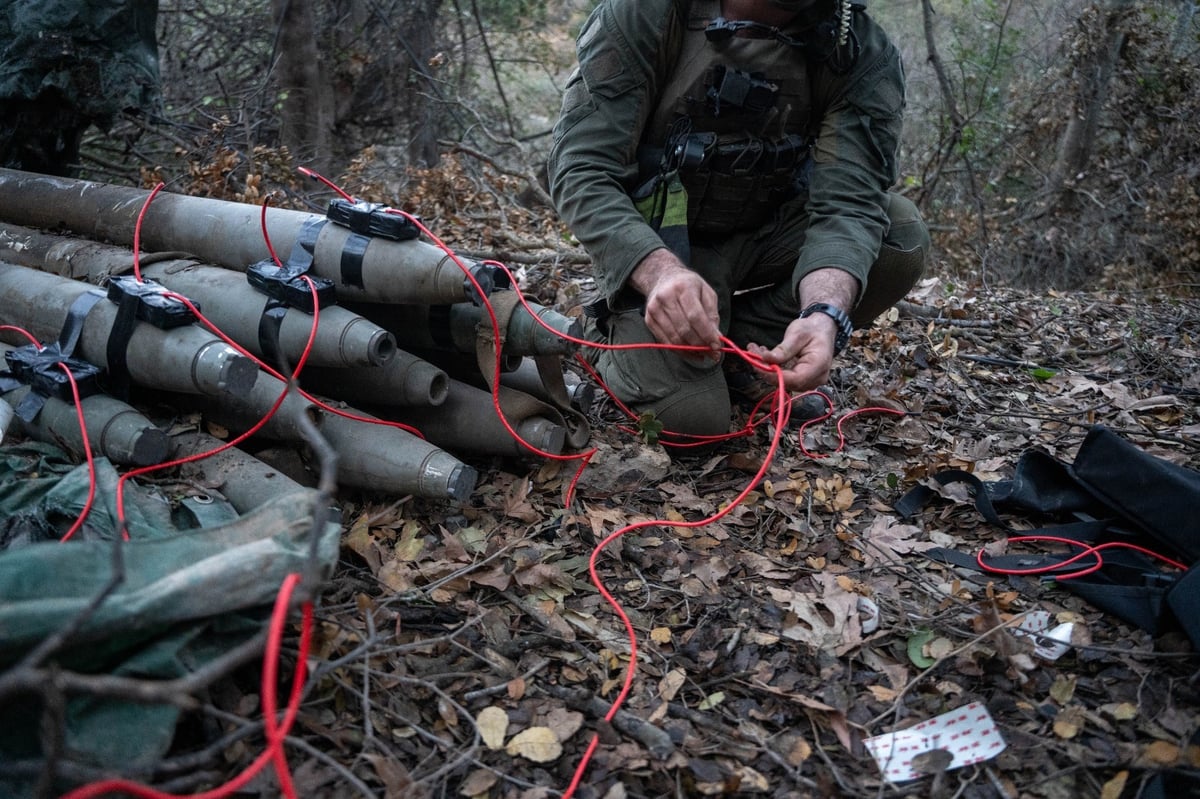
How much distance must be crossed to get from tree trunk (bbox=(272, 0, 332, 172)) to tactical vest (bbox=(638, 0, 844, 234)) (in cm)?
465

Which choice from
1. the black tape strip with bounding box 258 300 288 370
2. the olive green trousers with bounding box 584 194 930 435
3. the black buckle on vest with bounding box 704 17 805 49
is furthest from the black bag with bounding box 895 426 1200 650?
the black tape strip with bounding box 258 300 288 370

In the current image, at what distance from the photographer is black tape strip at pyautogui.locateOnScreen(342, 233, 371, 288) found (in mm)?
2619

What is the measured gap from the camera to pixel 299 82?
702cm

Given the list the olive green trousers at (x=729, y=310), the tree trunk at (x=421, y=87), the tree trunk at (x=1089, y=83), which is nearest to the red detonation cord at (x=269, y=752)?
the olive green trousers at (x=729, y=310)

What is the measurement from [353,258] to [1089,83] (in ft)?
25.7

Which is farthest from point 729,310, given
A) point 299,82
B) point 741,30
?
point 299,82

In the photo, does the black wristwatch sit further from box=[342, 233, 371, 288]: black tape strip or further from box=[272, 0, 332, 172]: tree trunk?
box=[272, 0, 332, 172]: tree trunk

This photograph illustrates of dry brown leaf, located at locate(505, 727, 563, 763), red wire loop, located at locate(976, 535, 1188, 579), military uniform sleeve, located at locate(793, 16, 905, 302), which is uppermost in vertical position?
military uniform sleeve, located at locate(793, 16, 905, 302)

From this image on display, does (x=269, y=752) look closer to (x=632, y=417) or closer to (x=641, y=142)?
(x=632, y=417)

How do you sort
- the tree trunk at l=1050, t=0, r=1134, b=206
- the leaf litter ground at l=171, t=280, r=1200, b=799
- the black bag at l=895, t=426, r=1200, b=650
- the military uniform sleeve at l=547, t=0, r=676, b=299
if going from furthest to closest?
1. the tree trunk at l=1050, t=0, r=1134, b=206
2. the military uniform sleeve at l=547, t=0, r=676, b=299
3. the black bag at l=895, t=426, r=1200, b=650
4. the leaf litter ground at l=171, t=280, r=1200, b=799

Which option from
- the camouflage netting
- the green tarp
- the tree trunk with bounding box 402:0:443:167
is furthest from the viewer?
the tree trunk with bounding box 402:0:443:167

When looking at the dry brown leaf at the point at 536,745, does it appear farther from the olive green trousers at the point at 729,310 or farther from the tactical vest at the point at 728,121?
the tactical vest at the point at 728,121

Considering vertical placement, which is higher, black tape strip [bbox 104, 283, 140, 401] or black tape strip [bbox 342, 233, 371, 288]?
black tape strip [bbox 342, 233, 371, 288]

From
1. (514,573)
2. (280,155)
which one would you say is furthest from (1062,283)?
(514,573)
